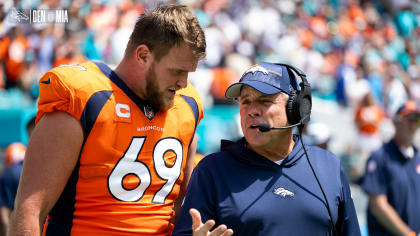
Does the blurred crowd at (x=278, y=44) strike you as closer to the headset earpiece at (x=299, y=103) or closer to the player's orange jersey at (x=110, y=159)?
the headset earpiece at (x=299, y=103)

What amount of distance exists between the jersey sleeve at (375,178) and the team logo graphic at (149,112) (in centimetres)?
306

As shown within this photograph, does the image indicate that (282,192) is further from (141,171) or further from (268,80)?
(141,171)

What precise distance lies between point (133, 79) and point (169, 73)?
185mm

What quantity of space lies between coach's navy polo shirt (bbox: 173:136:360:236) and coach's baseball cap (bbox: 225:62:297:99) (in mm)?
268

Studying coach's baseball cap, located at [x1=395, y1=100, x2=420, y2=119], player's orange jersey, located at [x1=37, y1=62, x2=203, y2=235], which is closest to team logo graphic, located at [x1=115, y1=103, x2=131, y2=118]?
player's orange jersey, located at [x1=37, y1=62, x2=203, y2=235]

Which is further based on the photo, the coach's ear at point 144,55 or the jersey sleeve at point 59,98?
the coach's ear at point 144,55

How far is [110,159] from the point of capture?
2.53 meters

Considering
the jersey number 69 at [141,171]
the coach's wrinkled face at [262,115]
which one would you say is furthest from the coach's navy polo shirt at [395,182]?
the jersey number 69 at [141,171]

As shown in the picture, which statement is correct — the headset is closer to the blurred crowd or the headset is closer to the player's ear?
the player's ear

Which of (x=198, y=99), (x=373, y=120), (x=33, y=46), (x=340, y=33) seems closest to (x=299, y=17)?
(x=340, y=33)

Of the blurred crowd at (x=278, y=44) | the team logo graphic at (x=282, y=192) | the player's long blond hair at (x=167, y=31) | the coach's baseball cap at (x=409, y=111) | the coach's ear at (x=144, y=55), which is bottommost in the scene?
the blurred crowd at (x=278, y=44)

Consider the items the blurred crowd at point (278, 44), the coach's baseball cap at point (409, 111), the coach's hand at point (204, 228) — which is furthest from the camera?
the blurred crowd at point (278, 44)

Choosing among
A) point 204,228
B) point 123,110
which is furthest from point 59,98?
point 204,228

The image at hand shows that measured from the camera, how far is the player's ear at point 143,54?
8.55 feet
